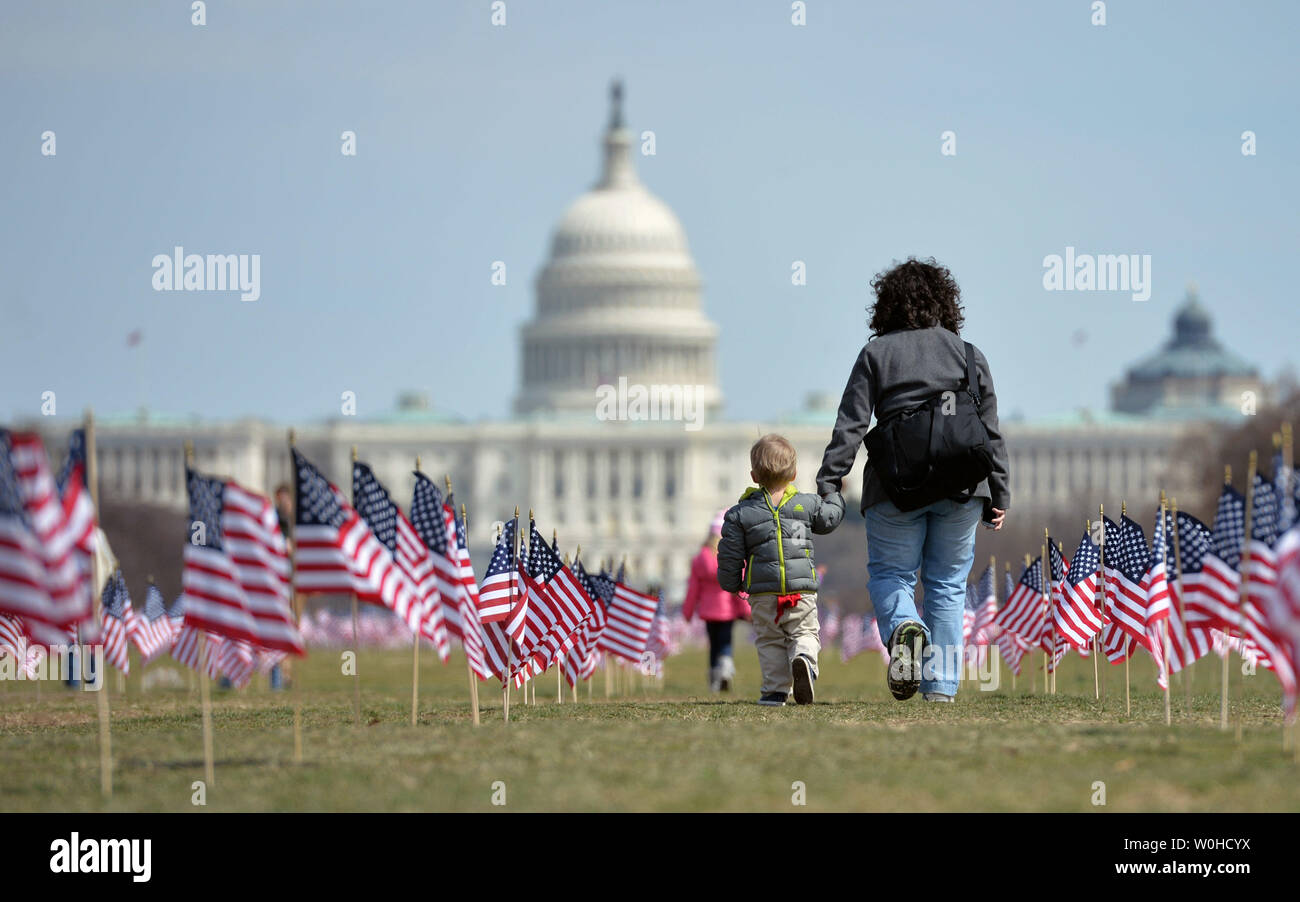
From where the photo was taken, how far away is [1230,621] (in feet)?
45.2

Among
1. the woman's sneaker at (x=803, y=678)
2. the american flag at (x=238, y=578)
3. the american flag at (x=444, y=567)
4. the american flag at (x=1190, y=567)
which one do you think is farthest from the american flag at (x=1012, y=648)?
the american flag at (x=238, y=578)

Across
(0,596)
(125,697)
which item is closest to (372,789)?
(0,596)

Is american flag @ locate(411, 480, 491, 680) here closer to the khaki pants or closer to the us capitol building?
the khaki pants

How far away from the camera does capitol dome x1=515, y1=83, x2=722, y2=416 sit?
166875 mm

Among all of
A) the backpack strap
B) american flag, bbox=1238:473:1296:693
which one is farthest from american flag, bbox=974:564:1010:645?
american flag, bbox=1238:473:1296:693

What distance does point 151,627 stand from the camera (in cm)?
2633

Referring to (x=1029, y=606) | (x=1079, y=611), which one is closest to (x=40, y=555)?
(x=1079, y=611)

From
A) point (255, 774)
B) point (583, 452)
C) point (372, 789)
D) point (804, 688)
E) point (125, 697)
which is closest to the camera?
point (372, 789)

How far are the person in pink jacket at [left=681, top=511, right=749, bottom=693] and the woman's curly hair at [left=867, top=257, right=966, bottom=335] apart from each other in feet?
21.2

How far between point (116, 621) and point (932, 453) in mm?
12187
